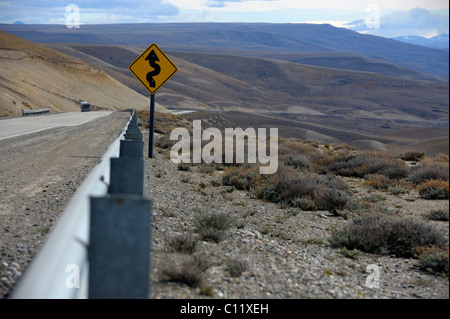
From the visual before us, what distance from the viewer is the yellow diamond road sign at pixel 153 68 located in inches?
540

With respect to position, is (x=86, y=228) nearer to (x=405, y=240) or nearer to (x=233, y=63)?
(x=405, y=240)

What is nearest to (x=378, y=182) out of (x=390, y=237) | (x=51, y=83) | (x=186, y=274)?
(x=390, y=237)

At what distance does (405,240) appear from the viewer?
6383 mm

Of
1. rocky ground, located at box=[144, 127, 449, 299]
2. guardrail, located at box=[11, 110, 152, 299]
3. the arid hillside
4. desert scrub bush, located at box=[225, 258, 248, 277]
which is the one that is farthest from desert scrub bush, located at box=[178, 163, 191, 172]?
the arid hillside

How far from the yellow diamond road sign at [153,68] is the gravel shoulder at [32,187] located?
2618mm

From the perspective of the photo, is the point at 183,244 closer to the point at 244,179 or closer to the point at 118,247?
the point at 118,247

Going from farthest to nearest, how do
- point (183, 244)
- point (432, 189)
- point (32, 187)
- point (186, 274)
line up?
point (432, 189) < point (32, 187) < point (183, 244) < point (186, 274)

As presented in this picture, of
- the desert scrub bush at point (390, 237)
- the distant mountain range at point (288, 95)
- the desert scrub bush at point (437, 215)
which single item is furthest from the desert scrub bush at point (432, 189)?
the distant mountain range at point (288, 95)

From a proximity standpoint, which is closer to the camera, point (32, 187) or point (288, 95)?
point (32, 187)

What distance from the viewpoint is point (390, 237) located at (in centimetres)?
658

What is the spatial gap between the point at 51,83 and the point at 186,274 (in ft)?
235

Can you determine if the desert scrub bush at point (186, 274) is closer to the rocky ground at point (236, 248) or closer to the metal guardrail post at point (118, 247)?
the rocky ground at point (236, 248)

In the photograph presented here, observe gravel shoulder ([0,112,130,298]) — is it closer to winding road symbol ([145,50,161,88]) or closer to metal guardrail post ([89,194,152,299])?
metal guardrail post ([89,194,152,299])
